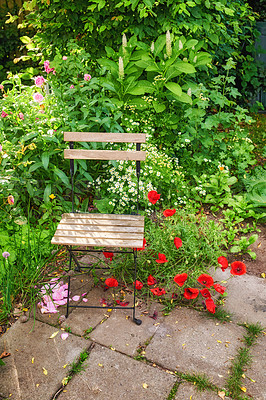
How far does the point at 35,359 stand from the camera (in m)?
2.33

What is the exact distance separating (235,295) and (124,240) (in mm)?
1029

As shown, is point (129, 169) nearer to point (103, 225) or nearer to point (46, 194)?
point (46, 194)

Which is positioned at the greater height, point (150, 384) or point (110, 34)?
point (110, 34)

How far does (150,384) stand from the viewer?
2.18 metres

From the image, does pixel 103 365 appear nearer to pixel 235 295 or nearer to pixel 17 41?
pixel 235 295

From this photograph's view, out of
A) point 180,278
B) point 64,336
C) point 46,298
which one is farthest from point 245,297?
point 46,298

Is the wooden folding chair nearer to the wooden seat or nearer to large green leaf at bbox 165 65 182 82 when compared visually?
the wooden seat

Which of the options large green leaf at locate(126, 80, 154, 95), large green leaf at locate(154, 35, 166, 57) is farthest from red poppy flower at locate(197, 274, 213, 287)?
large green leaf at locate(154, 35, 166, 57)

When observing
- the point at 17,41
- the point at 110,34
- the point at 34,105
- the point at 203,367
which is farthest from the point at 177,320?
the point at 17,41

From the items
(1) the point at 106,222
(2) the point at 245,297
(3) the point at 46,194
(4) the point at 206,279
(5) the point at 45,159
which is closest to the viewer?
Answer: (4) the point at 206,279

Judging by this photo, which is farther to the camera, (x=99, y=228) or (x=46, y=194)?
(x=46, y=194)

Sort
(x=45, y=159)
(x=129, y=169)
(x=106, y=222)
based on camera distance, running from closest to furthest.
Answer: (x=106, y=222)
(x=45, y=159)
(x=129, y=169)

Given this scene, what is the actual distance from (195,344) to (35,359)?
1.02 m

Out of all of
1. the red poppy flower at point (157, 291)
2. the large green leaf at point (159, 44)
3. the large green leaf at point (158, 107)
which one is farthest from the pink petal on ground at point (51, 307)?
the large green leaf at point (159, 44)
